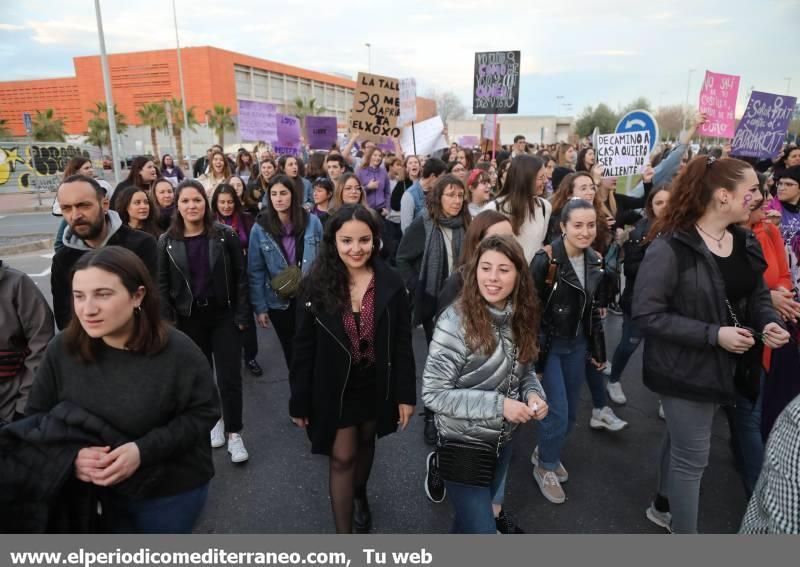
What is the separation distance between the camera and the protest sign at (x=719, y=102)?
8125 mm

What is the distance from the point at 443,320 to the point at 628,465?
2152 millimetres

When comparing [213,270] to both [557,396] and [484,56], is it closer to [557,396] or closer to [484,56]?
[557,396]

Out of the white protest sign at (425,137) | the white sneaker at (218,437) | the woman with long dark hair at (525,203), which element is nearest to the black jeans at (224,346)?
the white sneaker at (218,437)

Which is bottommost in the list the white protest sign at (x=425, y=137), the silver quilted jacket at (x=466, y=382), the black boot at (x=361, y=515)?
the black boot at (x=361, y=515)

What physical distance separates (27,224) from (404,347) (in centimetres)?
Answer: 1690

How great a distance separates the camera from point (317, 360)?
2.69 m

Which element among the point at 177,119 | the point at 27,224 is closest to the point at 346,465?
the point at 27,224

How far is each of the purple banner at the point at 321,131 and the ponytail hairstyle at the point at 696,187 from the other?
10004 millimetres

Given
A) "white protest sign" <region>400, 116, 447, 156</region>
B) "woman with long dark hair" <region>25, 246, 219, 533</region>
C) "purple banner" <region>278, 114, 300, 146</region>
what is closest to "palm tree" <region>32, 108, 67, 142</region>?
"purple banner" <region>278, 114, 300, 146</region>

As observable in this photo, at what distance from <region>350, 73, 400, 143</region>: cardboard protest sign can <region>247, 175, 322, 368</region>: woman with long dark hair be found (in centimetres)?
459

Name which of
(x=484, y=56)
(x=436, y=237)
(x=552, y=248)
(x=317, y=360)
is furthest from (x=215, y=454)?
(x=484, y=56)

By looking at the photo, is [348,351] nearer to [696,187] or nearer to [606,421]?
[696,187]

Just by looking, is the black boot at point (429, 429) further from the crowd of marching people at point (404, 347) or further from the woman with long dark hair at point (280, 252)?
the woman with long dark hair at point (280, 252)

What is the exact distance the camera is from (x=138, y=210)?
4.50 metres
